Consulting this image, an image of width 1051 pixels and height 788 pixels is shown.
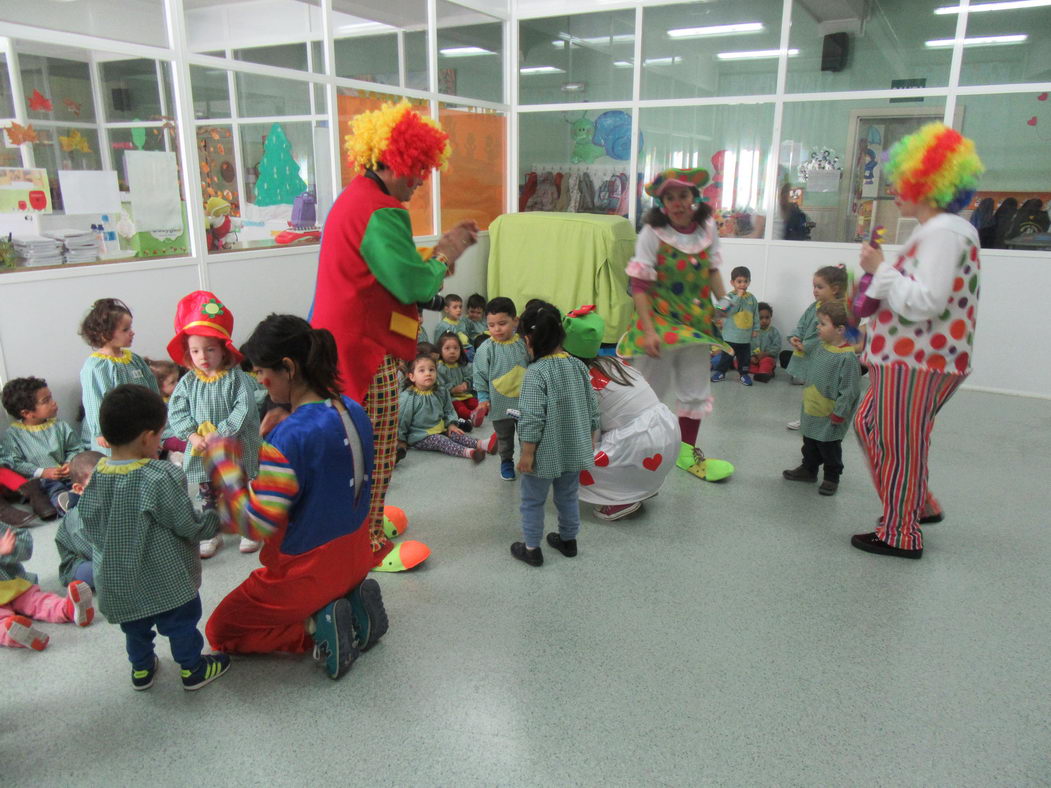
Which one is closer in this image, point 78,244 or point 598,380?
point 598,380

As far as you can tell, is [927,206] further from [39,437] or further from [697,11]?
[697,11]

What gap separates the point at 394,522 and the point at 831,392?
2.14 metres

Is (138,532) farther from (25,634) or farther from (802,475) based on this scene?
(802,475)

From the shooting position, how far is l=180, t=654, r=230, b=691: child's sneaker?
212cm

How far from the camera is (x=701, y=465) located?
3.82 metres

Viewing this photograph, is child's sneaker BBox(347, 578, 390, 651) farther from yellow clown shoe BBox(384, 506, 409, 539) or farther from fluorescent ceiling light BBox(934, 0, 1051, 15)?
fluorescent ceiling light BBox(934, 0, 1051, 15)

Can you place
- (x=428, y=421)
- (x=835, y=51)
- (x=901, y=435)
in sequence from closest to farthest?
(x=901, y=435) < (x=428, y=421) < (x=835, y=51)

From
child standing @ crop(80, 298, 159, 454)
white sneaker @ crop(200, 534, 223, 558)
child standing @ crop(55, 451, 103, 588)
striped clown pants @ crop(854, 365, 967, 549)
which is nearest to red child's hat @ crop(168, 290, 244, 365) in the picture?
child standing @ crop(80, 298, 159, 454)

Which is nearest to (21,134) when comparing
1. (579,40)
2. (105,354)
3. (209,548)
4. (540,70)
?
(105,354)

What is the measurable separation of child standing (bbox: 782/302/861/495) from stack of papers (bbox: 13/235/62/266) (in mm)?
3807

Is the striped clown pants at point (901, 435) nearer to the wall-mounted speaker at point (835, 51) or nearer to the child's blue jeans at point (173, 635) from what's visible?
the child's blue jeans at point (173, 635)

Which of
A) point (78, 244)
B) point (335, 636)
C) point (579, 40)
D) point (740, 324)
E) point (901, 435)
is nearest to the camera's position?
point (335, 636)

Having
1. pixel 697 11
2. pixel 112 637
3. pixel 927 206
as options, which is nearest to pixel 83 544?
pixel 112 637

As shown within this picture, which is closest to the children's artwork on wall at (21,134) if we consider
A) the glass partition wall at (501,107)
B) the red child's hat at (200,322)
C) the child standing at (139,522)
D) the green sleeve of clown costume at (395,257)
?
the glass partition wall at (501,107)
